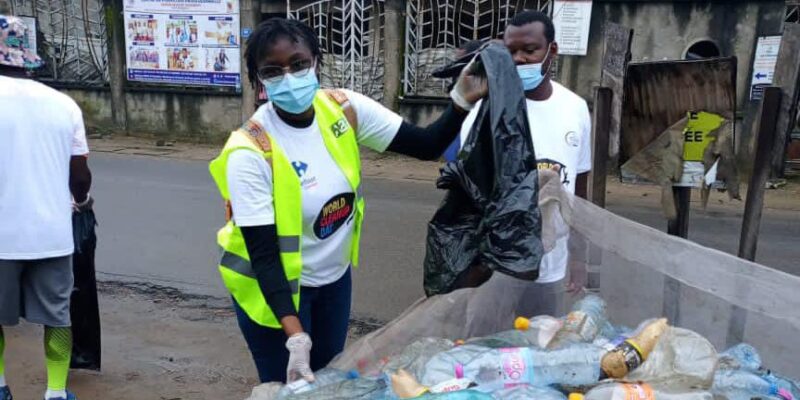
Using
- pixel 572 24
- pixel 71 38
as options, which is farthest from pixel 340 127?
pixel 71 38

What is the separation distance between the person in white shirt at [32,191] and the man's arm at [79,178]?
75 mm

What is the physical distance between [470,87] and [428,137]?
0.27 metres

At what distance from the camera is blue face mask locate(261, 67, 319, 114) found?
6.13 ft

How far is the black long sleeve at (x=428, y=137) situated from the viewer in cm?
213

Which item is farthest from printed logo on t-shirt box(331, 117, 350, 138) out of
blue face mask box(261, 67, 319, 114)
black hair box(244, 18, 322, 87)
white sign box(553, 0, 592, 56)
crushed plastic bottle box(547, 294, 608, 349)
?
white sign box(553, 0, 592, 56)

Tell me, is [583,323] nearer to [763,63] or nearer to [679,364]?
[679,364]

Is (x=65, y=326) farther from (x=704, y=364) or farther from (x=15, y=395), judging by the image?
(x=704, y=364)

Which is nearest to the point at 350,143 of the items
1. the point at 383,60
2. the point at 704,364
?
the point at 704,364

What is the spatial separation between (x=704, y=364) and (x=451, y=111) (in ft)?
3.37

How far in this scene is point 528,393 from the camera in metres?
1.60

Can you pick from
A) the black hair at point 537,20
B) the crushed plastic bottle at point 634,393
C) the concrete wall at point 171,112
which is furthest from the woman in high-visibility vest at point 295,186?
the concrete wall at point 171,112

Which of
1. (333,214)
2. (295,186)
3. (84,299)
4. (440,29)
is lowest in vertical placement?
(84,299)

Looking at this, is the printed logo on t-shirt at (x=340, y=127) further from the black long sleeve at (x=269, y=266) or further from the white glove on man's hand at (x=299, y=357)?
the white glove on man's hand at (x=299, y=357)

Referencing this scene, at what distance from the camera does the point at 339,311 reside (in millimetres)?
2209
